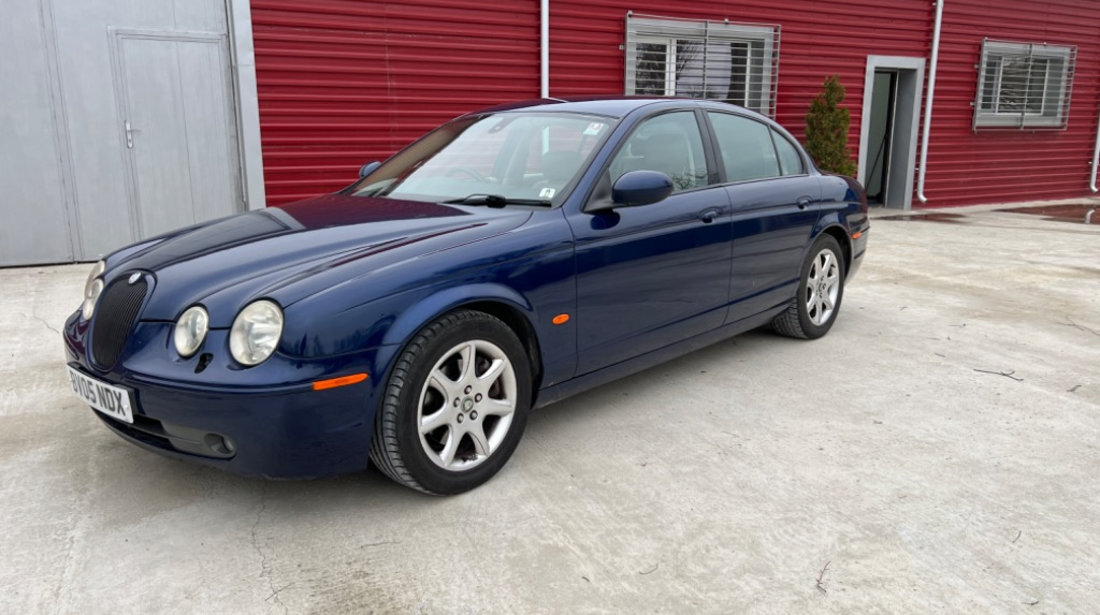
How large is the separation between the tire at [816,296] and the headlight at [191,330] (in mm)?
3361

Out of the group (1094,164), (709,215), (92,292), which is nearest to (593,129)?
(709,215)

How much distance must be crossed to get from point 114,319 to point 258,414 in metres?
0.76

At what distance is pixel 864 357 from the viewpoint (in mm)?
4641

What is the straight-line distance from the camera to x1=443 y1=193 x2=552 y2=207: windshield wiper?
334 centimetres

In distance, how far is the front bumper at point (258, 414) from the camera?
2.41 metres

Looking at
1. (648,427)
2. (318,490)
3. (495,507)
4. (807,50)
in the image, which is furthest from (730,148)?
(807,50)

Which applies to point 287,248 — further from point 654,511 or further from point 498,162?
point 654,511

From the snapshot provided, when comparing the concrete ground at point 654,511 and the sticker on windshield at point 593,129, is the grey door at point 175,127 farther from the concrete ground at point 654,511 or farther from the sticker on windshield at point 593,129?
the sticker on windshield at point 593,129

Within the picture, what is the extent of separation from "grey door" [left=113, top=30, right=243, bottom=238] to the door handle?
17.4ft

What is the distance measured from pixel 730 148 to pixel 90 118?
18.6ft

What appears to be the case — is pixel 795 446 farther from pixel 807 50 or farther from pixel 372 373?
pixel 807 50

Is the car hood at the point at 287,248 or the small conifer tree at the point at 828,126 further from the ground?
the small conifer tree at the point at 828,126

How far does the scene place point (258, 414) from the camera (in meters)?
2.41

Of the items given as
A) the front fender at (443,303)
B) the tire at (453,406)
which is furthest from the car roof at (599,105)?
the tire at (453,406)
